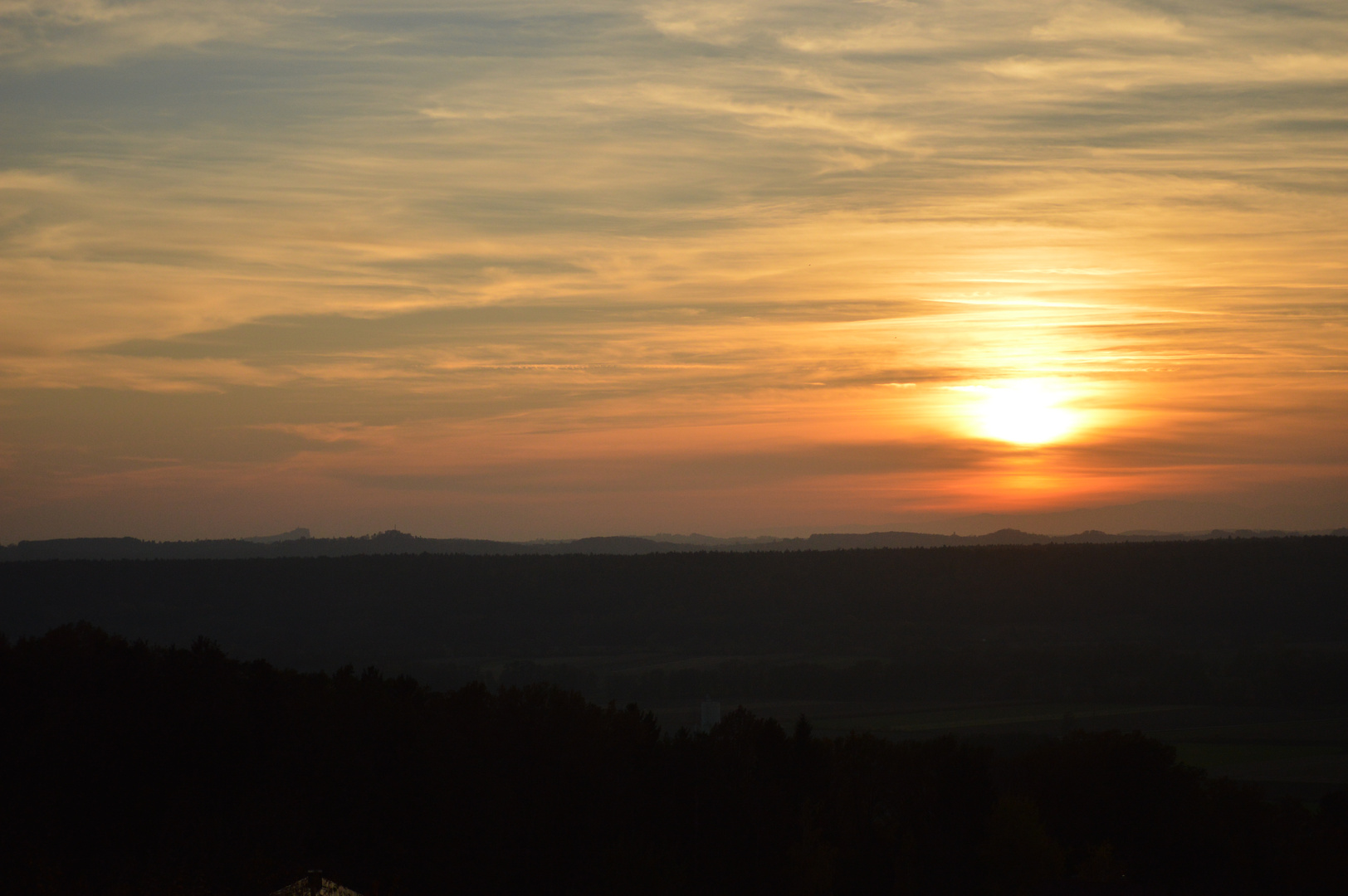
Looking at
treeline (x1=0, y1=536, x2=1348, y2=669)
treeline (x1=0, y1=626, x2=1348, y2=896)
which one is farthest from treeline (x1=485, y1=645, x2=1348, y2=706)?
treeline (x1=0, y1=626, x2=1348, y2=896)

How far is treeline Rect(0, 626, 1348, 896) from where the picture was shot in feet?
138

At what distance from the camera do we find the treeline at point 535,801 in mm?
42062

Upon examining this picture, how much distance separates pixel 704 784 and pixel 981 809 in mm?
10939

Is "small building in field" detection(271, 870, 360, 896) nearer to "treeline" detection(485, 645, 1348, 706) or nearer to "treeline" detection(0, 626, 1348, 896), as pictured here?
"treeline" detection(0, 626, 1348, 896)

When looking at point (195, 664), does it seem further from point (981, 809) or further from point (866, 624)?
point (866, 624)

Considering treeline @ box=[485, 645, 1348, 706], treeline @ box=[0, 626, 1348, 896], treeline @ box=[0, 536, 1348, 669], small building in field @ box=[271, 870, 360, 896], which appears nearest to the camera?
small building in field @ box=[271, 870, 360, 896]

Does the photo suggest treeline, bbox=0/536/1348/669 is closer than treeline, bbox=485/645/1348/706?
No

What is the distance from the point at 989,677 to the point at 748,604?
49.9m

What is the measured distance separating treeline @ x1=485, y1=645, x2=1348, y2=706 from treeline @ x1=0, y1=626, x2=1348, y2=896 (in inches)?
3066

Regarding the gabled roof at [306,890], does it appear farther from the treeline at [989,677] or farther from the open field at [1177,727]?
the treeline at [989,677]

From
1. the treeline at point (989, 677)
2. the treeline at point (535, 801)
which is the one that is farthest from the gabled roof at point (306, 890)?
the treeline at point (989, 677)

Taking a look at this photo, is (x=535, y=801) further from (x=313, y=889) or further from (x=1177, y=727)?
(x=1177, y=727)

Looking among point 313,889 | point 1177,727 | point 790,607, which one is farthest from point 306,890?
point 790,607

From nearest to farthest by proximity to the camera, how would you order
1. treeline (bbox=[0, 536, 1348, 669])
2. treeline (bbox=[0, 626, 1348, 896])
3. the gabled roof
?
the gabled roof, treeline (bbox=[0, 626, 1348, 896]), treeline (bbox=[0, 536, 1348, 669])
